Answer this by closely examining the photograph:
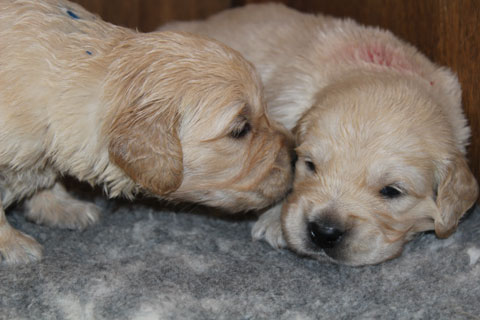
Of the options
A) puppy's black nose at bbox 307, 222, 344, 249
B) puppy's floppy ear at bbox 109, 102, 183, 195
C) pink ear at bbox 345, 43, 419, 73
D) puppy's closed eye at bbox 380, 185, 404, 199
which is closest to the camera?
puppy's floppy ear at bbox 109, 102, 183, 195

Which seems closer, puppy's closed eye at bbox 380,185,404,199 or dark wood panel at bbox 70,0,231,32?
puppy's closed eye at bbox 380,185,404,199

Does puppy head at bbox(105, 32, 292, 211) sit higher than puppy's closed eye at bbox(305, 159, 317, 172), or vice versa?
puppy head at bbox(105, 32, 292, 211)

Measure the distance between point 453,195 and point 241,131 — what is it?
1.05 meters

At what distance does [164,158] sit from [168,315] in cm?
65

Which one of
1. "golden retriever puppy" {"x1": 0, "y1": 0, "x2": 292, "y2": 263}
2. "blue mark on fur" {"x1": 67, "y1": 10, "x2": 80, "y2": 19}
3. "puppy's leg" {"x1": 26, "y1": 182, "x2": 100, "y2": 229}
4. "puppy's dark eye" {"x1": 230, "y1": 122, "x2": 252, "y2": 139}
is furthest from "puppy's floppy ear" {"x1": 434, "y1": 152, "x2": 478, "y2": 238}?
"blue mark on fur" {"x1": 67, "y1": 10, "x2": 80, "y2": 19}

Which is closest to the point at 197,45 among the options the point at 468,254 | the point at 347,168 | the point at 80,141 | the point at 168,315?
the point at 80,141

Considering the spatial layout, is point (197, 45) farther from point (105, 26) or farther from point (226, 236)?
point (226, 236)

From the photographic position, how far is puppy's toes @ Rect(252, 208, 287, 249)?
10.4 feet

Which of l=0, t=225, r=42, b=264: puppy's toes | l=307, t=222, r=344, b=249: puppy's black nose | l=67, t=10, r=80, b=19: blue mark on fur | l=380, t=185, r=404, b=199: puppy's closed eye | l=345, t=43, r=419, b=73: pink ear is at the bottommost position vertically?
l=0, t=225, r=42, b=264: puppy's toes

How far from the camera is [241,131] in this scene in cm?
287

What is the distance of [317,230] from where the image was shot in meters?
2.84

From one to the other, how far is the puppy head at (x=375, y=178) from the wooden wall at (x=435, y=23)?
1.65ft

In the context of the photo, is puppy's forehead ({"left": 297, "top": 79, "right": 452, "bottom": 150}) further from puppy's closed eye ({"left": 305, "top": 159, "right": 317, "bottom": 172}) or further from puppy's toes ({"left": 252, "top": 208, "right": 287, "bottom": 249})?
puppy's toes ({"left": 252, "top": 208, "right": 287, "bottom": 249})

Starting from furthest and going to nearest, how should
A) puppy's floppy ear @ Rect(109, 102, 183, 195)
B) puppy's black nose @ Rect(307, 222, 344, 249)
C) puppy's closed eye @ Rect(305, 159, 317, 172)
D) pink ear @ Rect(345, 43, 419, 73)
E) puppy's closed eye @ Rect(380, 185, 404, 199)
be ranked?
pink ear @ Rect(345, 43, 419, 73)
puppy's closed eye @ Rect(305, 159, 317, 172)
puppy's closed eye @ Rect(380, 185, 404, 199)
puppy's black nose @ Rect(307, 222, 344, 249)
puppy's floppy ear @ Rect(109, 102, 183, 195)
